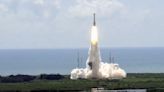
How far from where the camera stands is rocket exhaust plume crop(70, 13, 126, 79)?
365ft

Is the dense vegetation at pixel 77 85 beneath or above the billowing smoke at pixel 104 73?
beneath

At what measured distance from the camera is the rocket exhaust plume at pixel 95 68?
111 metres

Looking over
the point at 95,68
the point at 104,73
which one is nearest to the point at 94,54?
the point at 95,68

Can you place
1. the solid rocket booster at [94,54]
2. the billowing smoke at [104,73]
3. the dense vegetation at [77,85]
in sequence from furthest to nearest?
the billowing smoke at [104,73], the solid rocket booster at [94,54], the dense vegetation at [77,85]

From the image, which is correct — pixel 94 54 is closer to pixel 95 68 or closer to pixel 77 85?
pixel 95 68

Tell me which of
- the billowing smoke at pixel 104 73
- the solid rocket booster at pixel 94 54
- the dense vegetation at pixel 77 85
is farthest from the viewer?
the billowing smoke at pixel 104 73

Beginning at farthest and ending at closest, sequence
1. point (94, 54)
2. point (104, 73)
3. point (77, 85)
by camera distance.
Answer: point (104, 73), point (94, 54), point (77, 85)

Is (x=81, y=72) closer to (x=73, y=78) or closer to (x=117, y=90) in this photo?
(x=73, y=78)

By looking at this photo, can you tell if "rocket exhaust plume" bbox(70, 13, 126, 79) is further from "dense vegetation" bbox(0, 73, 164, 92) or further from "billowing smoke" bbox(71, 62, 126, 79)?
"dense vegetation" bbox(0, 73, 164, 92)

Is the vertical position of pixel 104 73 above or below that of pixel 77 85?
above

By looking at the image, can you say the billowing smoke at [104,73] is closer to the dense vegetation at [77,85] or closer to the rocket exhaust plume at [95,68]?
the rocket exhaust plume at [95,68]

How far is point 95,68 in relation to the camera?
113m

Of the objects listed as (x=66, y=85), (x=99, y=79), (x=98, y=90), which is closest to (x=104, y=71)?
(x=99, y=79)

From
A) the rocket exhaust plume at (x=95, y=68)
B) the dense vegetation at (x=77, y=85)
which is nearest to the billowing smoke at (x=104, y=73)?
the rocket exhaust plume at (x=95, y=68)
